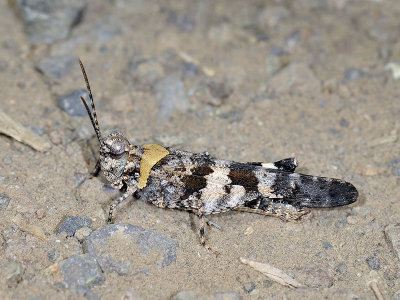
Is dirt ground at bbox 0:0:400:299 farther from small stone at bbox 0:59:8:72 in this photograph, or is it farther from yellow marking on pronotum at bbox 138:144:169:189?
yellow marking on pronotum at bbox 138:144:169:189

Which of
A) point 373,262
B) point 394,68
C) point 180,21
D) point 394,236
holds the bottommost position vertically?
point 373,262

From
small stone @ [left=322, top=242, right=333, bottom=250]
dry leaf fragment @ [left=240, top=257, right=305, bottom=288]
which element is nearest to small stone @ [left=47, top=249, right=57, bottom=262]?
dry leaf fragment @ [left=240, top=257, right=305, bottom=288]

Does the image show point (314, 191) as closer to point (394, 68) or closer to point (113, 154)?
point (113, 154)

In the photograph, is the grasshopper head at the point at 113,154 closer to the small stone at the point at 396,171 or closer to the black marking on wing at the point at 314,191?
the black marking on wing at the point at 314,191

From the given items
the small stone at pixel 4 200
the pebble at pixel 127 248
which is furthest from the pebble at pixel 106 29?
the pebble at pixel 127 248

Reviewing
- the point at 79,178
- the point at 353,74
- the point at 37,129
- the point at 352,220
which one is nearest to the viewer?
the point at 352,220

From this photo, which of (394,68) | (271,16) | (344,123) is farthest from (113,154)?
(394,68)

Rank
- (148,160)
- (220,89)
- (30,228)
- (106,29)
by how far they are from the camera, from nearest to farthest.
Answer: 1. (30,228)
2. (148,160)
3. (220,89)
4. (106,29)
